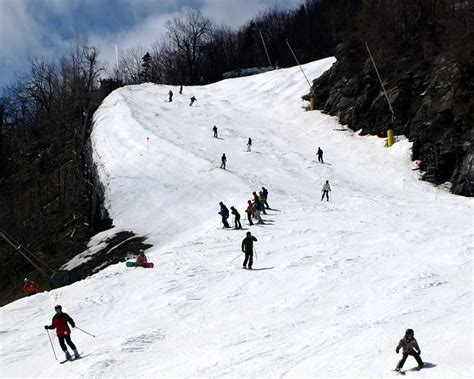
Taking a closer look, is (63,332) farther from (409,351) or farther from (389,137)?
(389,137)

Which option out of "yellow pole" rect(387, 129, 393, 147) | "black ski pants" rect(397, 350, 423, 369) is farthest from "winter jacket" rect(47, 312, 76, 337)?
"yellow pole" rect(387, 129, 393, 147)

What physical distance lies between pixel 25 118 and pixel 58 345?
235 ft

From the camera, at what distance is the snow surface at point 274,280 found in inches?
453

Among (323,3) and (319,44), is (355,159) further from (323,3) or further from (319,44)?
(323,3)

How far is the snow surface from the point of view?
11500 millimetres

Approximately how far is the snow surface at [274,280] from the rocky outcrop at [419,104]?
156 cm

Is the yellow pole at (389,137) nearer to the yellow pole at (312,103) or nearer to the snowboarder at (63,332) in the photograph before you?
the yellow pole at (312,103)

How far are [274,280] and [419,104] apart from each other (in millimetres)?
27069

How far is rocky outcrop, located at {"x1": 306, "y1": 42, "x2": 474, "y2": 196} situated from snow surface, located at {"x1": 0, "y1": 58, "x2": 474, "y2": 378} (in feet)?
5.11

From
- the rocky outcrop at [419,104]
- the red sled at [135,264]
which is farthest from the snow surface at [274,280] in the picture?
the rocky outcrop at [419,104]

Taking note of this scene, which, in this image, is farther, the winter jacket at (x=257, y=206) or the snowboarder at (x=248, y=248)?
the winter jacket at (x=257, y=206)

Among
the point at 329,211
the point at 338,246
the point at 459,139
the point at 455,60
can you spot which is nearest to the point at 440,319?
the point at 338,246

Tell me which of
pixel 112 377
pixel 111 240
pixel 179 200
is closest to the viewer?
pixel 112 377

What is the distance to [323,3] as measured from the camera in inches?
3809
